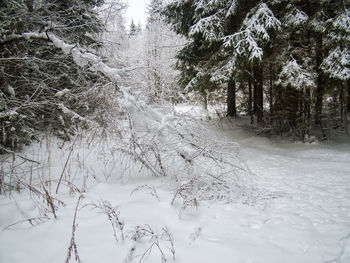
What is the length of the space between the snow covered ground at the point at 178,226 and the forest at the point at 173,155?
0.6 inches

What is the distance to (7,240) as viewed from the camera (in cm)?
162

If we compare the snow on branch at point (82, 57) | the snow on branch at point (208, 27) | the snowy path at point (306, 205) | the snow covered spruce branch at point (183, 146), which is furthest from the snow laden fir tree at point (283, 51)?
the snow on branch at point (82, 57)

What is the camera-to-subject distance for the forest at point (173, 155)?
1717mm

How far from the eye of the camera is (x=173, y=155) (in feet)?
10.4

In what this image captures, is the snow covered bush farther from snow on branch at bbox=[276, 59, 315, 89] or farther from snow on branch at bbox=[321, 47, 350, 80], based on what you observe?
snow on branch at bbox=[321, 47, 350, 80]

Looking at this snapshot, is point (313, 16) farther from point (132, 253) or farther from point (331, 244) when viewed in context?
point (132, 253)

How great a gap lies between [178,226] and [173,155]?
1.35m

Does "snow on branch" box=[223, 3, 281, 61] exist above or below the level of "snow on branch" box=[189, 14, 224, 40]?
below

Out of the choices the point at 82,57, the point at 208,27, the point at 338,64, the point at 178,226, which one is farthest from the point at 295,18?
the point at 178,226

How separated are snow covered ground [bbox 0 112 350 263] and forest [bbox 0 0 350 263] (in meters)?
0.02

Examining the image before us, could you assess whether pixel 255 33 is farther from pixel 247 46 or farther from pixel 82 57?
pixel 82 57

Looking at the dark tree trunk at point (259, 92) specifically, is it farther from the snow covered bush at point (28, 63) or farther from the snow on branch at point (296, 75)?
the snow covered bush at point (28, 63)

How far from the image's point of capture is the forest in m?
1.72

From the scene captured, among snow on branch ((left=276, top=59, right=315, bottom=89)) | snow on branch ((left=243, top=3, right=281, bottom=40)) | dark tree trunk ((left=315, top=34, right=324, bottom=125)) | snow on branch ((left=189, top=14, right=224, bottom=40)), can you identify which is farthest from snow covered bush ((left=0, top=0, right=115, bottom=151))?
dark tree trunk ((left=315, top=34, right=324, bottom=125))
